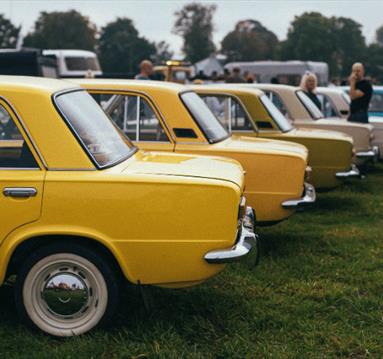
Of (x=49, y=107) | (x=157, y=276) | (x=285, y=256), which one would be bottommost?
(x=285, y=256)

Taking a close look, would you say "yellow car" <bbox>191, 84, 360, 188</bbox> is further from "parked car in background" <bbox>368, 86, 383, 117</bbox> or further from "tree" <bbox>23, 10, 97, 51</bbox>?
"tree" <bbox>23, 10, 97, 51</bbox>

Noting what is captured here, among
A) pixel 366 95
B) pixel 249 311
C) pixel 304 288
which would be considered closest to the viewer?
pixel 249 311

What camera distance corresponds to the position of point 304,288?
5961 millimetres

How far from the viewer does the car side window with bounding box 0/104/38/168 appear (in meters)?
4.60

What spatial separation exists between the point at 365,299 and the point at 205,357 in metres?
1.64

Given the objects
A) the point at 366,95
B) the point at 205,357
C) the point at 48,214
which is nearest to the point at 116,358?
the point at 205,357

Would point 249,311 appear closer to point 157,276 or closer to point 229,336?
point 229,336

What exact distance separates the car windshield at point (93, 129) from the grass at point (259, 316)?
973mm

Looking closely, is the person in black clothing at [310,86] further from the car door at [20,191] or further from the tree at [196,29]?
the tree at [196,29]

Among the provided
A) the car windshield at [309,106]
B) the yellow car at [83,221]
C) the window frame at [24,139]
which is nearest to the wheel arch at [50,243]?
the yellow car at [83,221]

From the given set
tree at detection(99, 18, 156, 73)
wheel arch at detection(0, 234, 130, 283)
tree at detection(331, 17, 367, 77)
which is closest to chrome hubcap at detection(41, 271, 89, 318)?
wheel arch at detection(0, 234, 130, 283)

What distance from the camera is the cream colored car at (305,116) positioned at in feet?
36.6

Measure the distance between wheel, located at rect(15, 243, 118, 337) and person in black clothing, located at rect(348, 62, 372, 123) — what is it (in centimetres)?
921

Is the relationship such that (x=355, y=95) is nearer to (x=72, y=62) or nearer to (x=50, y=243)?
(x=50, y=243)
